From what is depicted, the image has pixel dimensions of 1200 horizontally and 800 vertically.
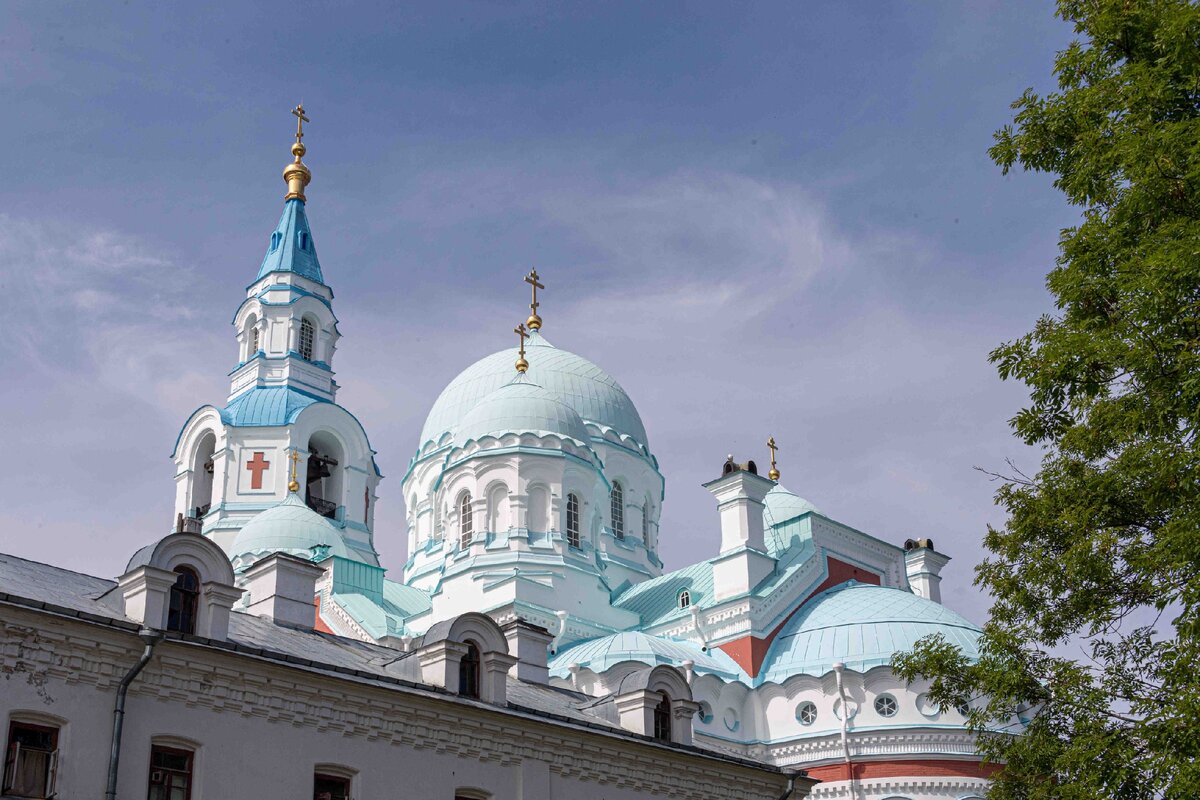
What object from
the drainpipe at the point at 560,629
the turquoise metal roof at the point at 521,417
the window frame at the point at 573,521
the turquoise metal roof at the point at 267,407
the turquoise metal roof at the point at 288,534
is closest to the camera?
the drainpipe at the point at 560,629

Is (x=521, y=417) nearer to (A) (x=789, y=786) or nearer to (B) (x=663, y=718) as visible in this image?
(B) (x=663, y=718)

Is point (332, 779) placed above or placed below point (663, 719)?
below

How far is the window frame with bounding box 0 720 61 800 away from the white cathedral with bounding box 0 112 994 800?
A: 0.02 metres

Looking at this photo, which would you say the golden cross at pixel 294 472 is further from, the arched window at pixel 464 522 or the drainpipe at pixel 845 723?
the drainpipe at pixel 845 723

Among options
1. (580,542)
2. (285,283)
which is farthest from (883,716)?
(285,283)

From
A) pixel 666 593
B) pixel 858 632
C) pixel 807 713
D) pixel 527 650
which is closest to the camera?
pixel 527 650

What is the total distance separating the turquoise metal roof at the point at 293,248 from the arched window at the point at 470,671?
2943 cm

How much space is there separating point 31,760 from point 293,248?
33880mm

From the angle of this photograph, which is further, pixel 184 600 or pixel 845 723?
pixel 845 723

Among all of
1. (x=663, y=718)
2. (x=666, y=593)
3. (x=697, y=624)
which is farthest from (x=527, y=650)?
(x=666, y=593)

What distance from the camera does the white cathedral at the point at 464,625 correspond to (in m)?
14.0

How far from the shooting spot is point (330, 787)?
1515 cm

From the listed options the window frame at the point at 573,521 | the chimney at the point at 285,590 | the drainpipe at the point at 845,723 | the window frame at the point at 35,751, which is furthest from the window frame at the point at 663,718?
the window frame at the point at 573,521

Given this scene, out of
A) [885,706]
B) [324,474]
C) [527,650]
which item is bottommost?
[527,650]
